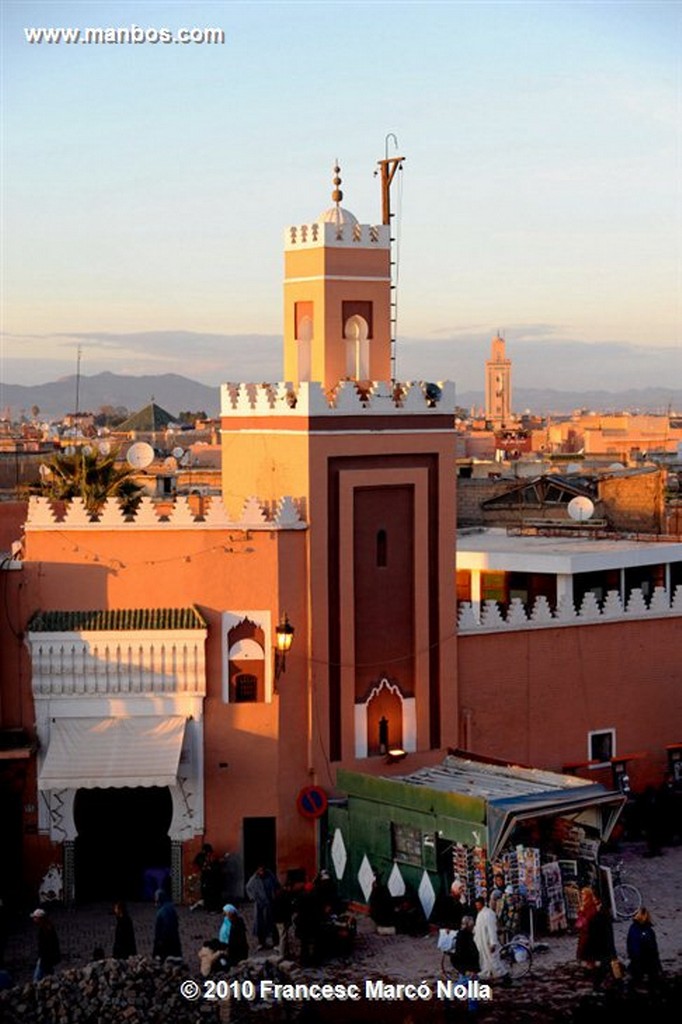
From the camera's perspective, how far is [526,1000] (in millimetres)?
14594

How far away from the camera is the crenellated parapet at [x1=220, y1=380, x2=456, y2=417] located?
18.4 metres

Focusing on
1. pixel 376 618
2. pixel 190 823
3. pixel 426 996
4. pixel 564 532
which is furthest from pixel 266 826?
pixel 564 532

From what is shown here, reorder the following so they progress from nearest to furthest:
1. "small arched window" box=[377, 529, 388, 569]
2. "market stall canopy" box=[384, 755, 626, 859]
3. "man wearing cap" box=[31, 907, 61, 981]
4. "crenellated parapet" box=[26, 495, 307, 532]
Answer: "man wearing cap" box=[31, 907, 61, 981]
"market stall canopy" box=[384, 755, 626, 859]
"crenellated parapet" box=[26, 495, 307, 532]
"small arched window" box=[377, 529, 388, 569]

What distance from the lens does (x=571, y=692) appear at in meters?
20.8

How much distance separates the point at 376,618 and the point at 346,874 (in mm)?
2927

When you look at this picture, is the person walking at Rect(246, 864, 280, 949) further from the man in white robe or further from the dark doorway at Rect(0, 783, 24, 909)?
the dark doorway at Rect(0, 783, 24, 909)

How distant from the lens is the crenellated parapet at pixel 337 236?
19.2 m

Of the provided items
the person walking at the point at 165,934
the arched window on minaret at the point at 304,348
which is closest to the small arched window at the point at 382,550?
the arched window on minaret at the point at 304,348

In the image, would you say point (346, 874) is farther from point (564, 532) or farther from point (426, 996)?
point (564, 532)

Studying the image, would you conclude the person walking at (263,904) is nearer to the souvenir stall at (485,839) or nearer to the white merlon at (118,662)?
the souvenir stall at (485,839)

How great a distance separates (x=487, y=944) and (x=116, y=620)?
5.58 m

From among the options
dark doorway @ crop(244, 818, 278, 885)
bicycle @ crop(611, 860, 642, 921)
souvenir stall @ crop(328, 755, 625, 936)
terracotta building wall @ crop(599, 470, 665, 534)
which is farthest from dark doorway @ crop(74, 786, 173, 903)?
terracotta building wall @ crop(599, 470, 665, 534)

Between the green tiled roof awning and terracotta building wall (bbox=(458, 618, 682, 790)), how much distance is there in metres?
3.52

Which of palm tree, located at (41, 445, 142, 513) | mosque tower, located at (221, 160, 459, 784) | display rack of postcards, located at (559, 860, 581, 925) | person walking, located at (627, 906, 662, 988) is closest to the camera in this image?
person walking, located at (627, 906, 662, 988)
